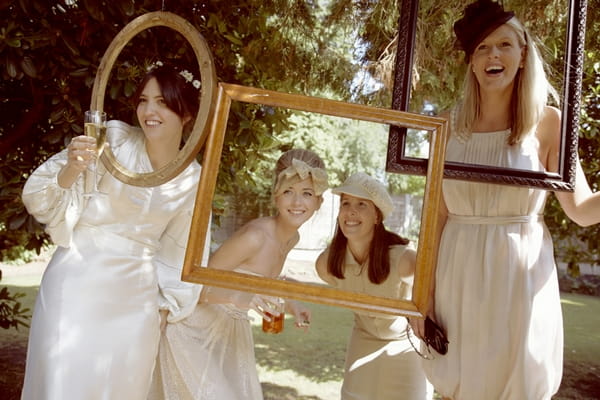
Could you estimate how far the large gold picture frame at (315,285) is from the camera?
6.67ft

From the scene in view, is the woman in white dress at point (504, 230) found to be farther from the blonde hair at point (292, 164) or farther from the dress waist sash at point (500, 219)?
the blonde hair at point (292, 164)

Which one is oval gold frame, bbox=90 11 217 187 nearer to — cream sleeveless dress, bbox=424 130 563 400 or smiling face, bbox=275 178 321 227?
smiling face, bbox=275 178 321 227

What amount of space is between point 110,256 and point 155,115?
67cm

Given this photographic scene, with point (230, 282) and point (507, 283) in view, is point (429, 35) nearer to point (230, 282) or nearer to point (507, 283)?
point (507, 283)

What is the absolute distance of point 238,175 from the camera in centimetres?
278

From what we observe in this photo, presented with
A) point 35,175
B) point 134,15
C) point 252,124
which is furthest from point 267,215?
point 134,15

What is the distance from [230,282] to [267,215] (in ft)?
1.23

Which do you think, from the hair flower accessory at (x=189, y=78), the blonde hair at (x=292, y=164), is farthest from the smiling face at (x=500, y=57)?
the hair flower accessory at (x=189, y=78)

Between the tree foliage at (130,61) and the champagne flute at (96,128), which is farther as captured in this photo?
the tree foliage at (130,61)

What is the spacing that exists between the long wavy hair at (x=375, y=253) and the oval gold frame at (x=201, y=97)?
706mm

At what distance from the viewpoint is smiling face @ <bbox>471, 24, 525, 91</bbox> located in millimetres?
2193

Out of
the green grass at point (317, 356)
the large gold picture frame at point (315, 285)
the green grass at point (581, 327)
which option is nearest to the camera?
the large gold picture frame at point (315, 285)

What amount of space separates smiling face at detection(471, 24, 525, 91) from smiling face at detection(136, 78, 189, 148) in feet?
4.47

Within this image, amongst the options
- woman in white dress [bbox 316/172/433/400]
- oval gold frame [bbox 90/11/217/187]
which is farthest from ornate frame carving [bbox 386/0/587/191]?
oval gold frame [bbox 90/11/217/187]
